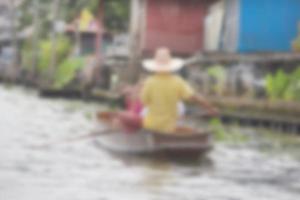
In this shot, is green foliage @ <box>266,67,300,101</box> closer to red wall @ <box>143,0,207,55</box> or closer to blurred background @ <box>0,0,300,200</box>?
blurred background @ <box>0,0,300,200</box>

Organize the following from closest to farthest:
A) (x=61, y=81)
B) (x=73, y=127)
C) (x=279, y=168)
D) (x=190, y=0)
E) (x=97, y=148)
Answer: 1. (x=279, y=168)
2. (x=97, y=148)
3. (x=73, y=127)
4. (x=190, y=0)
5. (x=61, y=81)

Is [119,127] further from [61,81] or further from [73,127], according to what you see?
[61,81]

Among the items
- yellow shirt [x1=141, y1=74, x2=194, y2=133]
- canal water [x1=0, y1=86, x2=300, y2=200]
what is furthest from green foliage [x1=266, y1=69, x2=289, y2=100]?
yellow shirt [x1=141, y1=74, x2=194, y2=133]

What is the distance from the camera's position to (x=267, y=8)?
90.8ft

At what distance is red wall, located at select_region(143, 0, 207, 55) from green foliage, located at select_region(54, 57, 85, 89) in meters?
7.74

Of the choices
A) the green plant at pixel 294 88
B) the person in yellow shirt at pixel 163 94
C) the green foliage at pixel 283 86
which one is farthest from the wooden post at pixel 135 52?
the person in yellow shirt at pixel 163 94

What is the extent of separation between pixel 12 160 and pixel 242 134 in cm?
733

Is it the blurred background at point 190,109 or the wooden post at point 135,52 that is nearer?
the blurred background at point 190,109

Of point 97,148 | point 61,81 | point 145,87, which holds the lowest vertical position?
point 61,81

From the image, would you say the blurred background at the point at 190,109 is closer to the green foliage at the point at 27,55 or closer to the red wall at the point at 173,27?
the red wall at the point at 173,27

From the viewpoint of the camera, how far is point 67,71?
42375 mm

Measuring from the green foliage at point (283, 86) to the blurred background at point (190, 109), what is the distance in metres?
0.03

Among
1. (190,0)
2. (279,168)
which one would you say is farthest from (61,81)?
(279,168)

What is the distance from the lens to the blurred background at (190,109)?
39.8 ft
